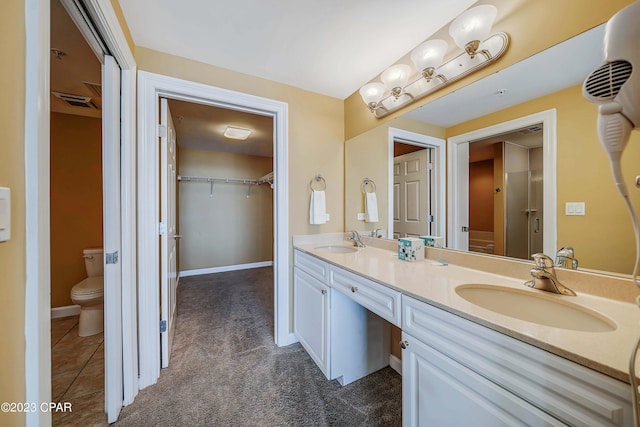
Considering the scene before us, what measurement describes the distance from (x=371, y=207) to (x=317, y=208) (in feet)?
1.59

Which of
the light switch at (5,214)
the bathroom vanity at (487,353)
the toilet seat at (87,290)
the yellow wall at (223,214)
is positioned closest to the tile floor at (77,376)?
the toilet seat at (87,290)

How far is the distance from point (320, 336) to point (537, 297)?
1.22 metres

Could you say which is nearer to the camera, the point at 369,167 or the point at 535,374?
the point at 535,374

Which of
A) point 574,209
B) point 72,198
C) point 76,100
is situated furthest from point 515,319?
point 72,198

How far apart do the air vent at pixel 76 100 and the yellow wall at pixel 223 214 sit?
5.22 feet

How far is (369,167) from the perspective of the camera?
2.10m

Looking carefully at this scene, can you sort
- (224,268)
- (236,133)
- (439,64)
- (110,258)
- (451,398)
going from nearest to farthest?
(451,398), (110,258), (439,64), (236,133), (224,268)

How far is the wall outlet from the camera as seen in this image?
0.92 meters

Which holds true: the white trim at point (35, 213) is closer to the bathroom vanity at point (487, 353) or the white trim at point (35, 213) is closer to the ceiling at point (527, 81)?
the bathroom vanity at point (487, 353)

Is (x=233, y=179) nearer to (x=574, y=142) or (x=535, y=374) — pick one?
(x=574, y=142)

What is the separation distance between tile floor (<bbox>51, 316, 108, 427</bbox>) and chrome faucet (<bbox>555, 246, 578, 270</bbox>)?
2.37 meters

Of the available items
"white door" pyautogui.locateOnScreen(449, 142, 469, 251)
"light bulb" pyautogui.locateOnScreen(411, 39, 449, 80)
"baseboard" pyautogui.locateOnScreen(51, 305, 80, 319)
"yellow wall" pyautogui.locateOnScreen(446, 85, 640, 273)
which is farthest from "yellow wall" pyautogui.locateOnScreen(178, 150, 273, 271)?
"yellow wall" pyautogui.locateOnScreen(446, 85, 640, 273)

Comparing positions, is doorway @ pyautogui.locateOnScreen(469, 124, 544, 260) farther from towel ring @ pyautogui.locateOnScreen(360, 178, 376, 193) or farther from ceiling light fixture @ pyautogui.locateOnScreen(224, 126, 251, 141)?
ceiling light fixture @ pyautogui.locateOnScreen(224, 126, 251, 141)

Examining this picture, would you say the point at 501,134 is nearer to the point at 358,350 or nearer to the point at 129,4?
the point at 358,350
